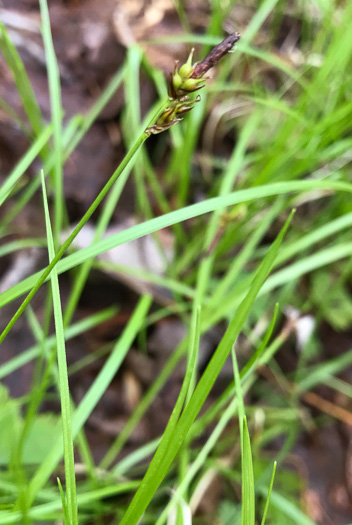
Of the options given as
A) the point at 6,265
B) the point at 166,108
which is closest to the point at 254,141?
the point at 6,265

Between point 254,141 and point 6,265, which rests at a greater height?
point 254,141

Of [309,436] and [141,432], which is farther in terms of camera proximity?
[309,436]

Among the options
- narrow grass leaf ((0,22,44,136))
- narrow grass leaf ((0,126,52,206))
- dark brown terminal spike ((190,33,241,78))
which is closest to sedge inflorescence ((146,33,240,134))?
dark brown terminal spike ((190,33,241,78))

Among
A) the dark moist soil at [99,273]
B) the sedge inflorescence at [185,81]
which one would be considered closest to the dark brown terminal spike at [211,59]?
the sedge inflorescence at [185,81]

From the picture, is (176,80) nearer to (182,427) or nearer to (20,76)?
(182,427)

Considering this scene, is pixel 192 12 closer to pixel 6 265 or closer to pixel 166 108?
pixel 6 265

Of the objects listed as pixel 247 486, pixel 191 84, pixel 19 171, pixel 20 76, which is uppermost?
pixel 20 76

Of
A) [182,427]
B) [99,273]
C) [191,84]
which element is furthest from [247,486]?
[99,273]

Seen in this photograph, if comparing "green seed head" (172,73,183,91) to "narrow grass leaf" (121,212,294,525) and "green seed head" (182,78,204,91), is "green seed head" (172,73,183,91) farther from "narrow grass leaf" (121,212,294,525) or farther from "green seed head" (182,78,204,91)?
"narrow grass leaf" (121,212,294,525)
